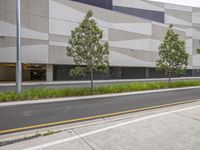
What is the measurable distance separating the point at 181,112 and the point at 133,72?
88.9 ft

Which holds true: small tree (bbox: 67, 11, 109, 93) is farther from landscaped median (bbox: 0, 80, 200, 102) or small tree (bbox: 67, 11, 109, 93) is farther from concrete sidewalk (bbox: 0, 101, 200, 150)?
concrete sidewalk (bbox: 0, 101, 200, 150)

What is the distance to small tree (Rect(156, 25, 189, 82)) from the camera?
738 inches

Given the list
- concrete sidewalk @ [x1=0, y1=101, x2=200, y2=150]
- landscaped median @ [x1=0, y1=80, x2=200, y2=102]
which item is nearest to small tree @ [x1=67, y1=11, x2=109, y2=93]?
landscaped median @ [x1=0, y1=80, x2=200, y2=102]

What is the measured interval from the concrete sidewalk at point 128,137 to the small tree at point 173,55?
1430 centimetres

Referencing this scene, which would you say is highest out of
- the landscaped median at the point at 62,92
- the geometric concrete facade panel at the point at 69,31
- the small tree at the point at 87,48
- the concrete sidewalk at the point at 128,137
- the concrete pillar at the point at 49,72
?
the geometric concrete facade panel at the point at 69,31

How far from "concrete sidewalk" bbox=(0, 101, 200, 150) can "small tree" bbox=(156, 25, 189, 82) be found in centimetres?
1430

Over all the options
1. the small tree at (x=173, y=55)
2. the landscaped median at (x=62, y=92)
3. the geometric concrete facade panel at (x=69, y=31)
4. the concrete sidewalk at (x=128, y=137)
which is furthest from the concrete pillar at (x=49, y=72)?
the concrete sidewalk at (x=128, y=137)

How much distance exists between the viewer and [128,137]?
4.44 metres

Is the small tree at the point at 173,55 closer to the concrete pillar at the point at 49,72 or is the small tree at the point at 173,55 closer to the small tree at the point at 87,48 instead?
the small tree at the point at 87,48

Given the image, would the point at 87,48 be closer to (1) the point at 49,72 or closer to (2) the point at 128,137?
(2) the point at 128,137

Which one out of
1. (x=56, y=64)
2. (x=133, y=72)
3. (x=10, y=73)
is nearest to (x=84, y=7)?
(x=56, y=64)

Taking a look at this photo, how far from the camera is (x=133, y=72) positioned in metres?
33.8

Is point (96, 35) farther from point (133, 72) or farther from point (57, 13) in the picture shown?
point (133, 72)

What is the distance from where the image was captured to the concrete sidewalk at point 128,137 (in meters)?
3.93
